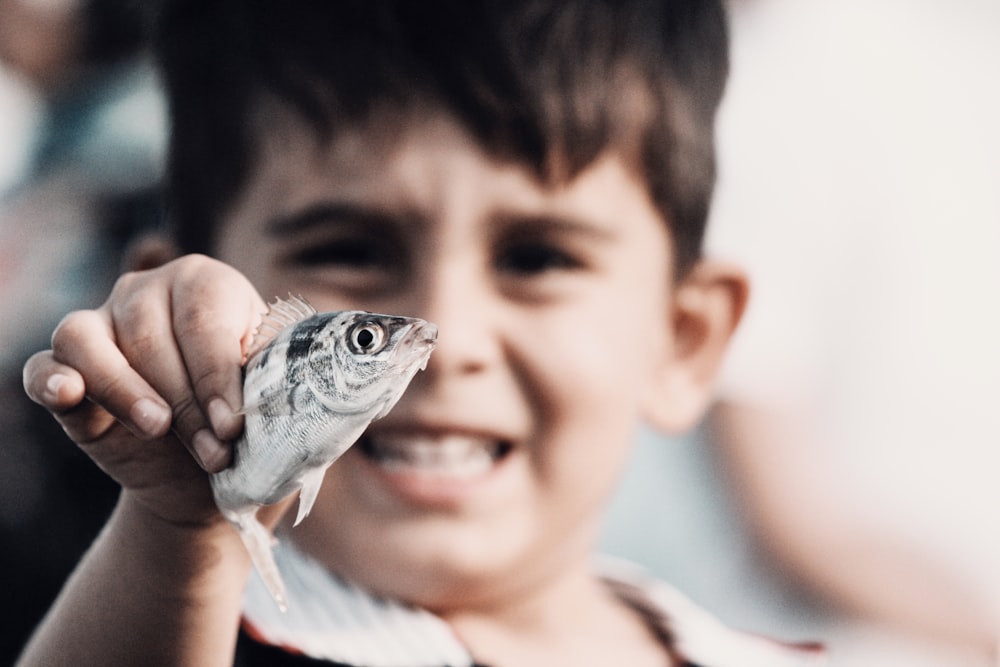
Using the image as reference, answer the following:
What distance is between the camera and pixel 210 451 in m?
0.33

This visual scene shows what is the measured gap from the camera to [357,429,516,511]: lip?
0.63m

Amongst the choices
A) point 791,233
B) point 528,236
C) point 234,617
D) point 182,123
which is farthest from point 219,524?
point 791,233

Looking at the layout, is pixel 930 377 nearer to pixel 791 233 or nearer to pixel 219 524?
pixel 791 233

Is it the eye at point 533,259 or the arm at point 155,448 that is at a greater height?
the eye at point 533,259

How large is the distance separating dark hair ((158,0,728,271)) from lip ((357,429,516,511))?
18 centimetres

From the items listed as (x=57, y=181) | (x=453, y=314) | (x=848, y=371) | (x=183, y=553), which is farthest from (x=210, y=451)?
(x=848, y=371)

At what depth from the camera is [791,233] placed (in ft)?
3.58

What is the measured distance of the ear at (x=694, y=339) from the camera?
2.54ft

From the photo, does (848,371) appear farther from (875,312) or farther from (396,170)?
(396,170)

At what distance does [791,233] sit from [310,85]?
2.04ft

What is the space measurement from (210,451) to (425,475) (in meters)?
0.31

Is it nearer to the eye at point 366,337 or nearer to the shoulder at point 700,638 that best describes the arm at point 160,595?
the eye at point 366,337

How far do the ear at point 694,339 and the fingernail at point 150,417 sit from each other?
0.47m

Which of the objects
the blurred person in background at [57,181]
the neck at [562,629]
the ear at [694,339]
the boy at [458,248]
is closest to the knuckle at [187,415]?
the boy at [458,248]
